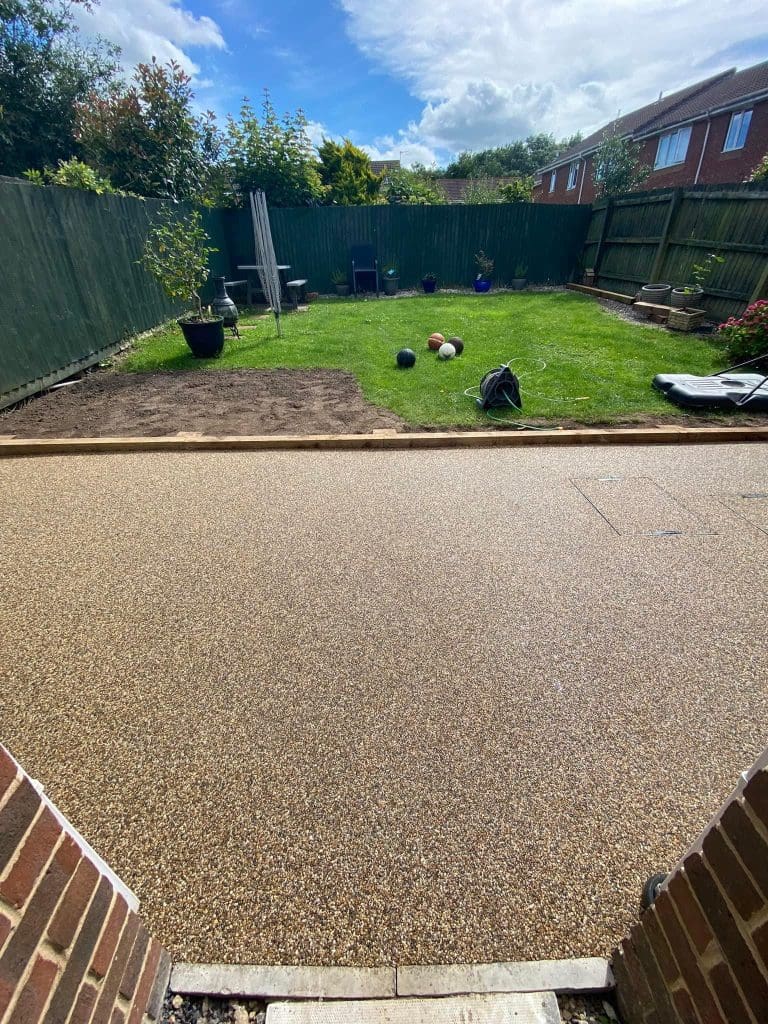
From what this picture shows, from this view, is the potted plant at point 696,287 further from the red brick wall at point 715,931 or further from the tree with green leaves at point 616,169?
the tree with green leaves at point 616,169

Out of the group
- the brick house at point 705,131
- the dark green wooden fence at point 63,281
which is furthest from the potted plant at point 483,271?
the brick house at point 705,131

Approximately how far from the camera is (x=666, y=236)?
966cm

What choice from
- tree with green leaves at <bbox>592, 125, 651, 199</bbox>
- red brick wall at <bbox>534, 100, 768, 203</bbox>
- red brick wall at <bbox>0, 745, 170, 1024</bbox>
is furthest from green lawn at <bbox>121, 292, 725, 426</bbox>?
red brick wall at <bbox>534, 100, 768, 203</bbox>

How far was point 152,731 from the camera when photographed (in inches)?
75.5

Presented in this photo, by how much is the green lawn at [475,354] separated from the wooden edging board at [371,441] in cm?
39

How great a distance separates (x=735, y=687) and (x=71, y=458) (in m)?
5.32

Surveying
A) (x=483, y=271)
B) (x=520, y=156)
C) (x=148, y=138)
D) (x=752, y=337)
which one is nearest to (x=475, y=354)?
(x=752, y=337)

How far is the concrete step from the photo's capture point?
119cm

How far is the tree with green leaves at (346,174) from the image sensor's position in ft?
53.4

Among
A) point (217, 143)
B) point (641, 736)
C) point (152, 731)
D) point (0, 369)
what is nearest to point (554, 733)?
point (641, 736)

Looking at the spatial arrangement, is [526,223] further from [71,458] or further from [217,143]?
[71,458]

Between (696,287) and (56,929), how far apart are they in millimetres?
11506

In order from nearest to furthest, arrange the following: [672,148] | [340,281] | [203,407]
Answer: [203,407]
[340,281]
[672,148]

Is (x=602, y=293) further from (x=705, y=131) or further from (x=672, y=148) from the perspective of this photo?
(x=672, y=148)
